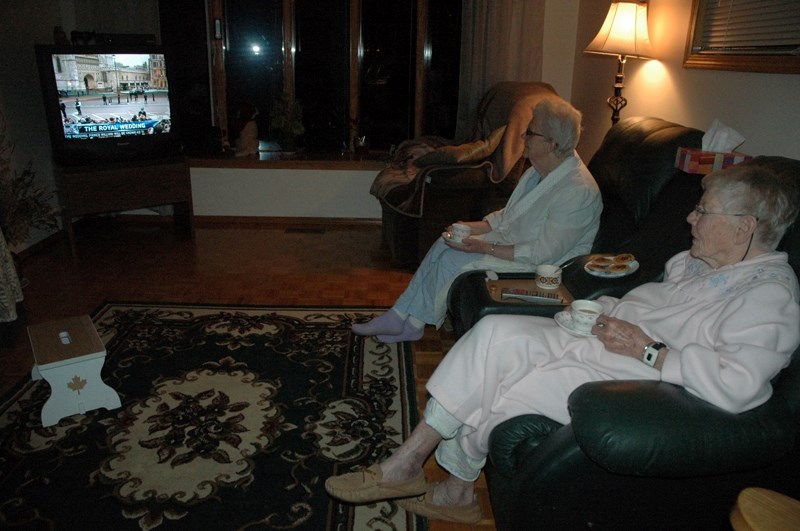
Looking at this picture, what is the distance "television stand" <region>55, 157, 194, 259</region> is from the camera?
388cm

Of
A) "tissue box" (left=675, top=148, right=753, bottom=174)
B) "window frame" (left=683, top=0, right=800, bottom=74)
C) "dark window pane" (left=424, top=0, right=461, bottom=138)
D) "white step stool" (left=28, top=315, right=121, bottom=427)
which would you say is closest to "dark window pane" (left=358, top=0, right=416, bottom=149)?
"dark window pane" (left=424, top=0, right=461, bottom=138)

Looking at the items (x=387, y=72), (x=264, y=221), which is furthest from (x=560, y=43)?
(x=264, y=221)

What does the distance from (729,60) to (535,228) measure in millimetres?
969

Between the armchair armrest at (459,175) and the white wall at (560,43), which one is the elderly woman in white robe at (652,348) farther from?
the white wall at (560,43)

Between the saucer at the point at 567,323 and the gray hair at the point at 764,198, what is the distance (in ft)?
1.53

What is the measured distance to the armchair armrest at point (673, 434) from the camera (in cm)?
128

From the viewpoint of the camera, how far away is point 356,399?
241 cm

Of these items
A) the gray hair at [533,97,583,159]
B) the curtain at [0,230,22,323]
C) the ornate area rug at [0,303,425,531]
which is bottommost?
the ornate area rug at [0,303,425,531]

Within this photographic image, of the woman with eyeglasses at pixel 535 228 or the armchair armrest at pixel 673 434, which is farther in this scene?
the woman with eyeglasses at pixel 535 228

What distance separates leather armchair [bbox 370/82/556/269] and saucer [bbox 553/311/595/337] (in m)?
1.69

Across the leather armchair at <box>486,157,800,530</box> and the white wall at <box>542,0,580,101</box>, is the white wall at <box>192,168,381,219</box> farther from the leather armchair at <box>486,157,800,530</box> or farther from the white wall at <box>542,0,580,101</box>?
the leather armchair at <box>486,157,800,530</box>

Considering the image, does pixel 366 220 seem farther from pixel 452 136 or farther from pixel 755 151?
pixel 755 151

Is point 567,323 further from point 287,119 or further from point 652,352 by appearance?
point 287,119

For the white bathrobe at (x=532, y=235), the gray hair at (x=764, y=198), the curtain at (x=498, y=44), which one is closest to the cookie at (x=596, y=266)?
the white bathrobe at (x=532, y=235)
